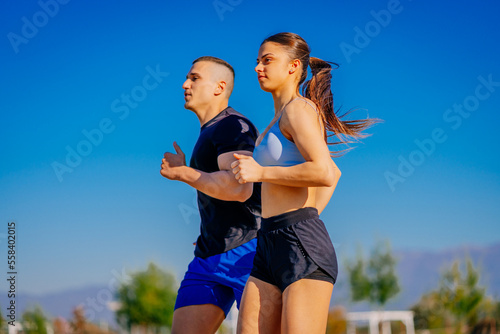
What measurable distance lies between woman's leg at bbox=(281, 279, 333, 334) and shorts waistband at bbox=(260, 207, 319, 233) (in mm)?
327

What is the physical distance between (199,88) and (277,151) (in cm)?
164

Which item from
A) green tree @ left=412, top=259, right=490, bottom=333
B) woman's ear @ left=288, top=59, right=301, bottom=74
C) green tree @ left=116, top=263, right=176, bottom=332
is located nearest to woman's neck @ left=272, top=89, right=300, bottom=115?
woman's ear @ left=288, top=59, right=301, bottom=74

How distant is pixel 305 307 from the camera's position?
2834 mm

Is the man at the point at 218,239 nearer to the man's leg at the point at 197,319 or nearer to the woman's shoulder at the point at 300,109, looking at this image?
the man's leg at the point at 197,319

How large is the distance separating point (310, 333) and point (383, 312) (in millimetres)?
28986

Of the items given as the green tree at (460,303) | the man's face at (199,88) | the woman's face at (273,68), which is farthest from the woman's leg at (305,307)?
the green tree at (460,303)

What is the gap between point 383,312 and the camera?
30.1m

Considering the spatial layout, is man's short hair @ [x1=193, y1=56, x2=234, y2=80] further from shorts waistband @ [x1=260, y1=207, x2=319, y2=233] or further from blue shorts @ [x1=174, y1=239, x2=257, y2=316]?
shorts waistband @ [x1=260, y1=207, x2=319, y2=233]

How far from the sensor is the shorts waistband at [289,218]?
3029 mm

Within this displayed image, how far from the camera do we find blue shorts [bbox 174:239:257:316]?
398 centimetres

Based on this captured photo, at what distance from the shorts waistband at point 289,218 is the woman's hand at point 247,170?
29 centimetres

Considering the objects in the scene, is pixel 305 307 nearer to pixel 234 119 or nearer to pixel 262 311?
pixel 262 311

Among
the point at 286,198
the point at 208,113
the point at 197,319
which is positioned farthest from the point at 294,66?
the point at 197,319

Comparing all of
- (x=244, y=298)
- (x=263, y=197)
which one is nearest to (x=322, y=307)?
(x=244, y=298)
